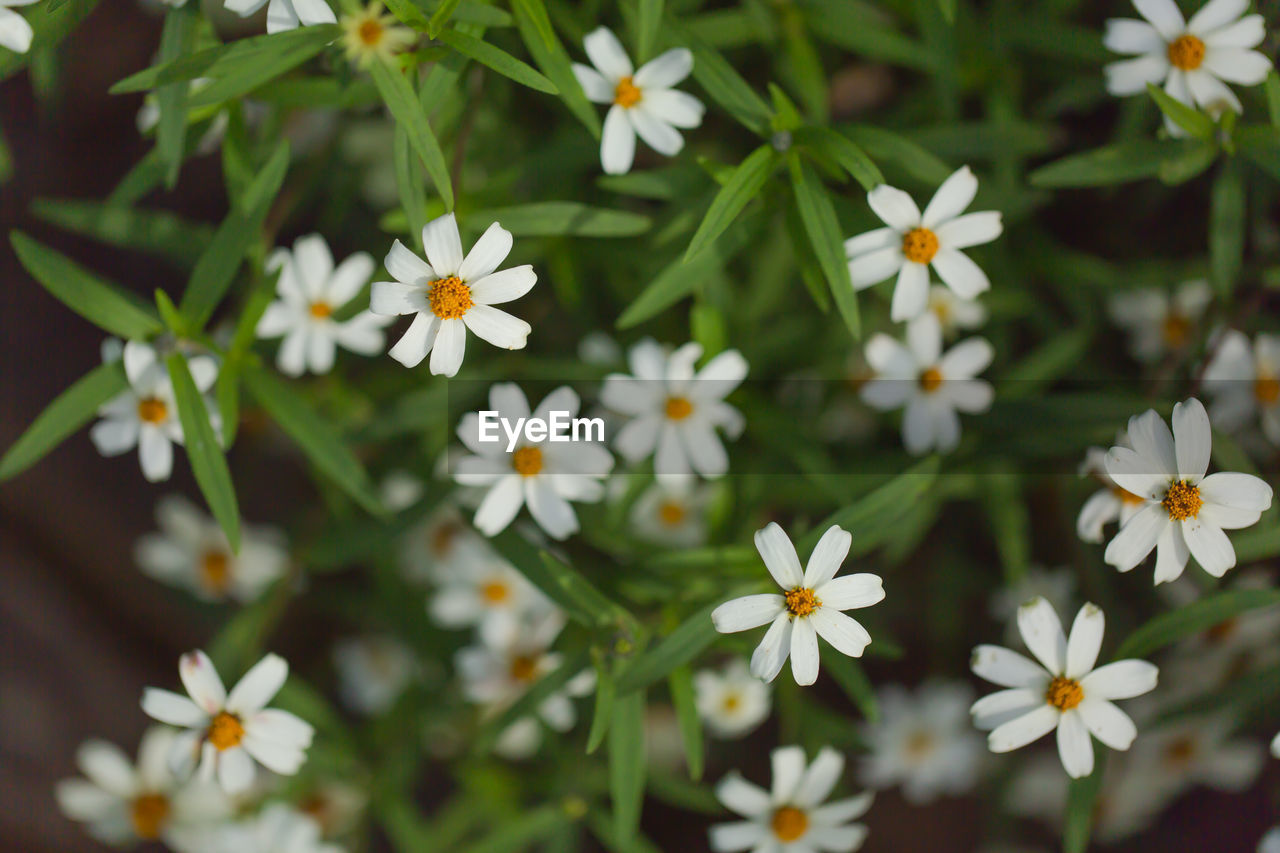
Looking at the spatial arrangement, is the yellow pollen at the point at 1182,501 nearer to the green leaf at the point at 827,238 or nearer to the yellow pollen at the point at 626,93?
the green leaf at the point at 827,238

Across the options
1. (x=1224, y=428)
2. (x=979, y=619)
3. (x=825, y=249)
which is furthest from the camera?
(x=979, y=619)

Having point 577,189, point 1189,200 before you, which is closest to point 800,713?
point 577,189

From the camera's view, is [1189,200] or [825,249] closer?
[825,249]

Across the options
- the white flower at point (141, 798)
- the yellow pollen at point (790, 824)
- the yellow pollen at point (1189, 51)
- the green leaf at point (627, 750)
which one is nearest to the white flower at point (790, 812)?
the yellow pollen at point (790, 824)

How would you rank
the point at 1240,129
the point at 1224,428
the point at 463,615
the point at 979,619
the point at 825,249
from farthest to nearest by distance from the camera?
the point at 979,619, the point at 463,615, the point at 1224,428, the point at 1240,129, the point at 825,249

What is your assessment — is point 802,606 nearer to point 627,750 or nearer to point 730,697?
point 627,750

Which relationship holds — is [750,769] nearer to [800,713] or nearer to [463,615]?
[800,713]
